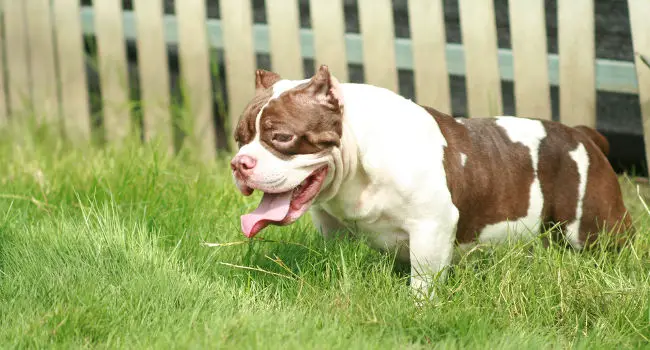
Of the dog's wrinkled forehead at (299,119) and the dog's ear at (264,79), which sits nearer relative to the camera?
the dog's wrinkled forehead at (299,119)

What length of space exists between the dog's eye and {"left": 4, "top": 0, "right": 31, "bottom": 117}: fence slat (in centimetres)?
352

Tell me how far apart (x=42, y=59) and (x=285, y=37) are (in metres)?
1.72

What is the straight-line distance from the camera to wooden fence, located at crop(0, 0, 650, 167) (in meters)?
4.87

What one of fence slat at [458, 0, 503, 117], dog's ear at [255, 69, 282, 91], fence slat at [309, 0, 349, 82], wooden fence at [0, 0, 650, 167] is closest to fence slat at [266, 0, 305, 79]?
wooden fence at [0, 0, 650, 167]

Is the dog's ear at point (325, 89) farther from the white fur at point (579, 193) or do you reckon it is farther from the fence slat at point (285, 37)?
the fence slat at point (285, 37)

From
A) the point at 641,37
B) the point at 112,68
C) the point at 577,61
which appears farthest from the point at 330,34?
the point at 641,37

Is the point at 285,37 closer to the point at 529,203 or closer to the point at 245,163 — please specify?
the point at 529,203

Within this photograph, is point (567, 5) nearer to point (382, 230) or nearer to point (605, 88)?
point (605, 88)

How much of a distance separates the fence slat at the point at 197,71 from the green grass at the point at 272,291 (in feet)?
5.39

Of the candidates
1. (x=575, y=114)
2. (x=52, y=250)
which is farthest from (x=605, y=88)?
(x=52, y=250)

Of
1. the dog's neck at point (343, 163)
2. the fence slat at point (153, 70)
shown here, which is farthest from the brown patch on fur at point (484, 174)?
the fence slat at point (153, 70)

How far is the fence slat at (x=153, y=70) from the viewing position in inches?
231

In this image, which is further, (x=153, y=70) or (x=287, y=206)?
(x=153, y=70)

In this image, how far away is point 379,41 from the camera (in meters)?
5.32
